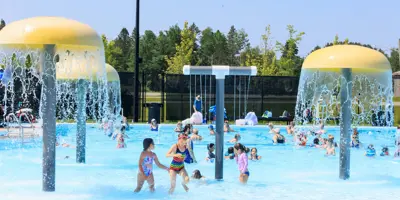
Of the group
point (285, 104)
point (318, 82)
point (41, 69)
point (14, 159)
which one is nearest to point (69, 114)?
point (285, 104)

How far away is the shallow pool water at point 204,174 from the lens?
29.4ft

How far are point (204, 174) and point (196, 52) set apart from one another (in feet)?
129

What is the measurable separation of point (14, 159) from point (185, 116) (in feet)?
36.7

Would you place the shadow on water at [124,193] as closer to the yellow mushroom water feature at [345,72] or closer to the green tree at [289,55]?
the yellow mushroom water feature at [345,72]

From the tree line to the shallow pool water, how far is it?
11.5 metres

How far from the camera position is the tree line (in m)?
39.3

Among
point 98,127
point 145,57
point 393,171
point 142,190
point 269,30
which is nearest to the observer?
point 142,190

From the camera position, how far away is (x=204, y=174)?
37.0ft

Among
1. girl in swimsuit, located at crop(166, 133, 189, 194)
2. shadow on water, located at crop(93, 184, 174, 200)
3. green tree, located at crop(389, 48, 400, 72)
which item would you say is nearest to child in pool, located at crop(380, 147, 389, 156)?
girl in swimsuit, located at crop(166, 133, 189, 194)

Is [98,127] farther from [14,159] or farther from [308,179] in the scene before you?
[308,179]

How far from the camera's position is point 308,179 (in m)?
10.9

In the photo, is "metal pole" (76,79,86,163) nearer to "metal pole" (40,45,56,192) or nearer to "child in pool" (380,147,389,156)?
"metal pole" (40,45,56,192)

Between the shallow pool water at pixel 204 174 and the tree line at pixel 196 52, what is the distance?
453 inches

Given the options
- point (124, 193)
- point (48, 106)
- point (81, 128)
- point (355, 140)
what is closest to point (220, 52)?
point (355, 140)
